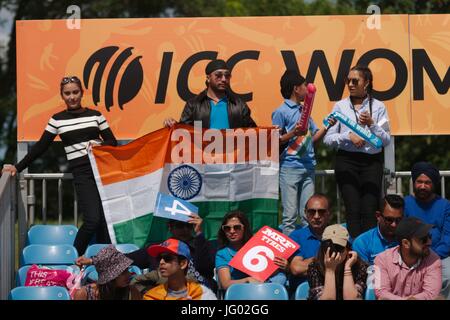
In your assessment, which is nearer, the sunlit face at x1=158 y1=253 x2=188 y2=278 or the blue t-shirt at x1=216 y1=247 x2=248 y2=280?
the sunlit face at x1=158 y1=253 x2=188 y2=278

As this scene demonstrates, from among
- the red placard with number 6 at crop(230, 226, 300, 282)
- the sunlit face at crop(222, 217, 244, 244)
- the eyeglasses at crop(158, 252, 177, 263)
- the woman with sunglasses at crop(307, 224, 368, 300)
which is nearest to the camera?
the woman with sunglasses at crop(307, 224, 368, 300)

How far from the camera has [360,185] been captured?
467 inches

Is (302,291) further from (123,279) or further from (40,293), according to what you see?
(40,293)

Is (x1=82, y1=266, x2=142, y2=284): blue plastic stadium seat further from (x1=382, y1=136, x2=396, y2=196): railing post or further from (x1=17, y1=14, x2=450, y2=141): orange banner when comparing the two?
(x1=382, y1=136, x2=396, y2=196): railing post

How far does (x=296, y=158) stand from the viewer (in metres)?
12.0

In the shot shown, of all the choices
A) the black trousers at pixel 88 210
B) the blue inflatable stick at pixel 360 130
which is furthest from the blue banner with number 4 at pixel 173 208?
the blue inflatable stick at pixel 360 130

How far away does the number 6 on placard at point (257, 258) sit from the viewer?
10688 mm

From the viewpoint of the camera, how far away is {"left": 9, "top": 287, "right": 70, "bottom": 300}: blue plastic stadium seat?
1027 centimetres

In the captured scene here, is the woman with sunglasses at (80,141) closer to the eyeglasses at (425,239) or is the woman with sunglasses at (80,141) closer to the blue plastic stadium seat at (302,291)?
the blue plastic stadium seat at (302,291)

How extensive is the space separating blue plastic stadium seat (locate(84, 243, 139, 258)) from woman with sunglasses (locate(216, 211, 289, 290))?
3.37ft

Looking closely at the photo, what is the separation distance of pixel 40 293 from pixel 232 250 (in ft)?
→ 5.57

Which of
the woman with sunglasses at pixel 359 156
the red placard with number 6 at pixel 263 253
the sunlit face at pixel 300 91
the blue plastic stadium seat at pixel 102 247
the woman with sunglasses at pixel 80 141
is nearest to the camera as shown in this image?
the red placard with number 6 at pixel 263 253

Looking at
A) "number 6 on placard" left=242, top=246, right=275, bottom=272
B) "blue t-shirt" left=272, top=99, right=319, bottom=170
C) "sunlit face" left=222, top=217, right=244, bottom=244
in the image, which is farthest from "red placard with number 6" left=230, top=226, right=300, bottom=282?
"blue t-shirt" left=272, top=99, right=319, bottom=170

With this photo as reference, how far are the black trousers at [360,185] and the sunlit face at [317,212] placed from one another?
0.80m
